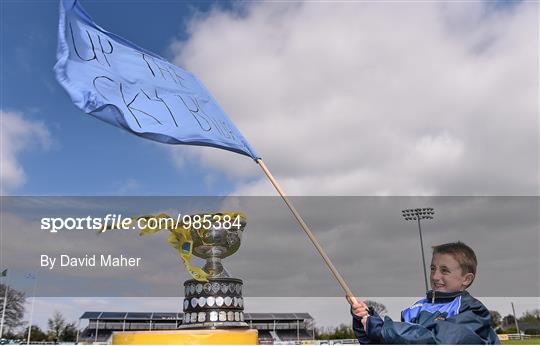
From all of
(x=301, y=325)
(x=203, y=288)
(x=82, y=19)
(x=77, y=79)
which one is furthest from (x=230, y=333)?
(x=301, y=325)

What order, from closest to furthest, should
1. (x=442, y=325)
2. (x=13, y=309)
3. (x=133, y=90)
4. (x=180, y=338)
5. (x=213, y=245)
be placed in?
(x=442, y=325), (x=180, y=338), (x=133, y=90), (x=213, y=245), (x=13, y=309)

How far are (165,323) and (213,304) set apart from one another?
223 feet

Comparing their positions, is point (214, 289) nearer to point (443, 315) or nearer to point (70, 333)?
point (443, 315)

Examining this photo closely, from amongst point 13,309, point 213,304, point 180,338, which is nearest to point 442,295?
point 180,338

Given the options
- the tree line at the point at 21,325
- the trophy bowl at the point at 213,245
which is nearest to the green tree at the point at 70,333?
the tree line at the point at 21,325

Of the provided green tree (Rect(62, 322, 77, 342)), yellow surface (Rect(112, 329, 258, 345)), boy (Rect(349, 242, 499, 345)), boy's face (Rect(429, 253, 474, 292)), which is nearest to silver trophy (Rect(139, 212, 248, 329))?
yellow surface (Rect(112, 329, 258, 345))

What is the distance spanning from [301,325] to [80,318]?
33719 mm

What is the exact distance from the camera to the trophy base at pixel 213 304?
7301 mm

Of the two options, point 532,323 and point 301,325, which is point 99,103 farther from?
point 532,323

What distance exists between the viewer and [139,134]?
5.67 meters

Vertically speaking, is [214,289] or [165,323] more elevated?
[165,323]

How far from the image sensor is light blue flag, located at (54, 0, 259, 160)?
582 cm

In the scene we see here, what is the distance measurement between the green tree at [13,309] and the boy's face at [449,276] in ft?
195

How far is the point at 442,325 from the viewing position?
349cm
